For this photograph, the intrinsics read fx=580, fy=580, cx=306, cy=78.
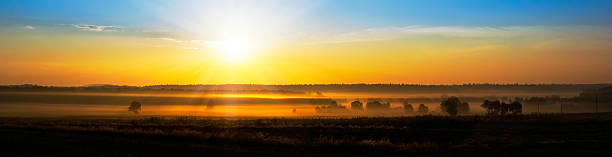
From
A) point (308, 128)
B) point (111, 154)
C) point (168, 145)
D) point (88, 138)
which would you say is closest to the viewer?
point (111, 154)

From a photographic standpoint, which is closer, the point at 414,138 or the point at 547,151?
the point at 547,151

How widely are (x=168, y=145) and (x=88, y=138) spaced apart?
6.52 meters

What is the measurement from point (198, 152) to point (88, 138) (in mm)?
9983

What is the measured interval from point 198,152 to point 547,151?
52.4 ft

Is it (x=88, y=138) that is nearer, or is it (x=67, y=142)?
(x=67, y=142)

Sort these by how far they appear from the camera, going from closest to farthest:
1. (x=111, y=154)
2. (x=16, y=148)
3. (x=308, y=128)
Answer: (x=111, y=154) < (x=16, y=148) < (x=308, y=128)

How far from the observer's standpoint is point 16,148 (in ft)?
87.1

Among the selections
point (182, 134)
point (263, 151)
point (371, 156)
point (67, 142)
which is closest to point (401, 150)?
point (371, 156)

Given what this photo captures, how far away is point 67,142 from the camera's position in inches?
1179

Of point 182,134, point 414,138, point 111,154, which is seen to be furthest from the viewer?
point 414,138

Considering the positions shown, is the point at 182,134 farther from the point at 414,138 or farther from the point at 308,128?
the point at 414,138

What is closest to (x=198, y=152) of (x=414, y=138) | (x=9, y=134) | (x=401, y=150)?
(x=401, y=150)

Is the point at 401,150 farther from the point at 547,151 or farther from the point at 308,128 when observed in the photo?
the point at 308,128

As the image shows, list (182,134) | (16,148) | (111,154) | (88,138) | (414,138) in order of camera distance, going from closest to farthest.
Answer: (111,154) < (16,148) < (88,138) < (182,134) < (414,138)
